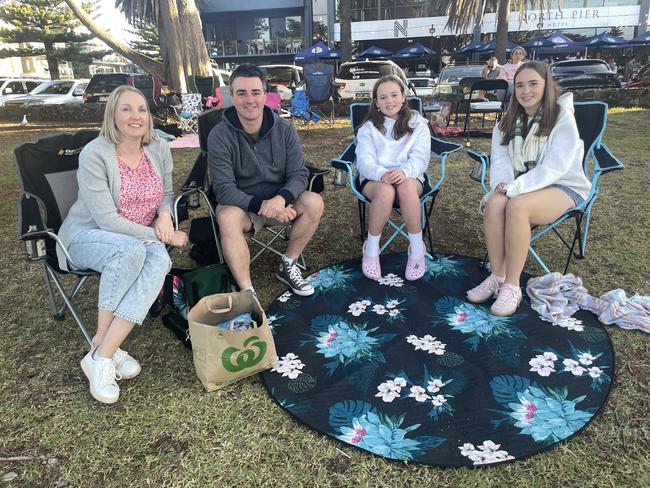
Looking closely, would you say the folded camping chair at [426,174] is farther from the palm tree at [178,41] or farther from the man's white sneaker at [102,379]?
the palm tree at [178,41]

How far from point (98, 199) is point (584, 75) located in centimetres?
1102

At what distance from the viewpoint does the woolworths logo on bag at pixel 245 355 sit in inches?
71.6

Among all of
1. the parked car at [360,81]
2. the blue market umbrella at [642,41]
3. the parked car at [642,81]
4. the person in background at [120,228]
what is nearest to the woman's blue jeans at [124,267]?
the person in background at [120,228]

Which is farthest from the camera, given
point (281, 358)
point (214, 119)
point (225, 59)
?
point (225, 59)

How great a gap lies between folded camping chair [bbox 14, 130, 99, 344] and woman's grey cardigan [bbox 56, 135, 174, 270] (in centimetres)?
11

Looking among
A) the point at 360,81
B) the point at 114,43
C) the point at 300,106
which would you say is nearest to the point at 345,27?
the point at 360,81

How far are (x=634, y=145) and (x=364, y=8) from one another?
22.7 meters

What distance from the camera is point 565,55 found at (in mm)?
24625

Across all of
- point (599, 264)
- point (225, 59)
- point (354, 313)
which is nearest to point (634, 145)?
point (599, 264)

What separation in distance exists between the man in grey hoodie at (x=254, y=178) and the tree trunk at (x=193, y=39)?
A: 9.07m

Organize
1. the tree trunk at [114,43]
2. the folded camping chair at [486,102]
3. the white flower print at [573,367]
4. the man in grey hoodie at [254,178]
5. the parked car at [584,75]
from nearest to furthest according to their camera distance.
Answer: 1. the white flower print at [573,367]
2. the man in grey hoodie at [254,178]
3. the folded camping chair at [486,102]
4. the parked car at [584,75]
5. the tree trunk at [114,43]

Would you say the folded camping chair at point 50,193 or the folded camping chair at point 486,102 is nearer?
the folded camping chair at point 50,193

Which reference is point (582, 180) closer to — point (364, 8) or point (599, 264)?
point (599, 264)

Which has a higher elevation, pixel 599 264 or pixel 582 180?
pixel 582 180
